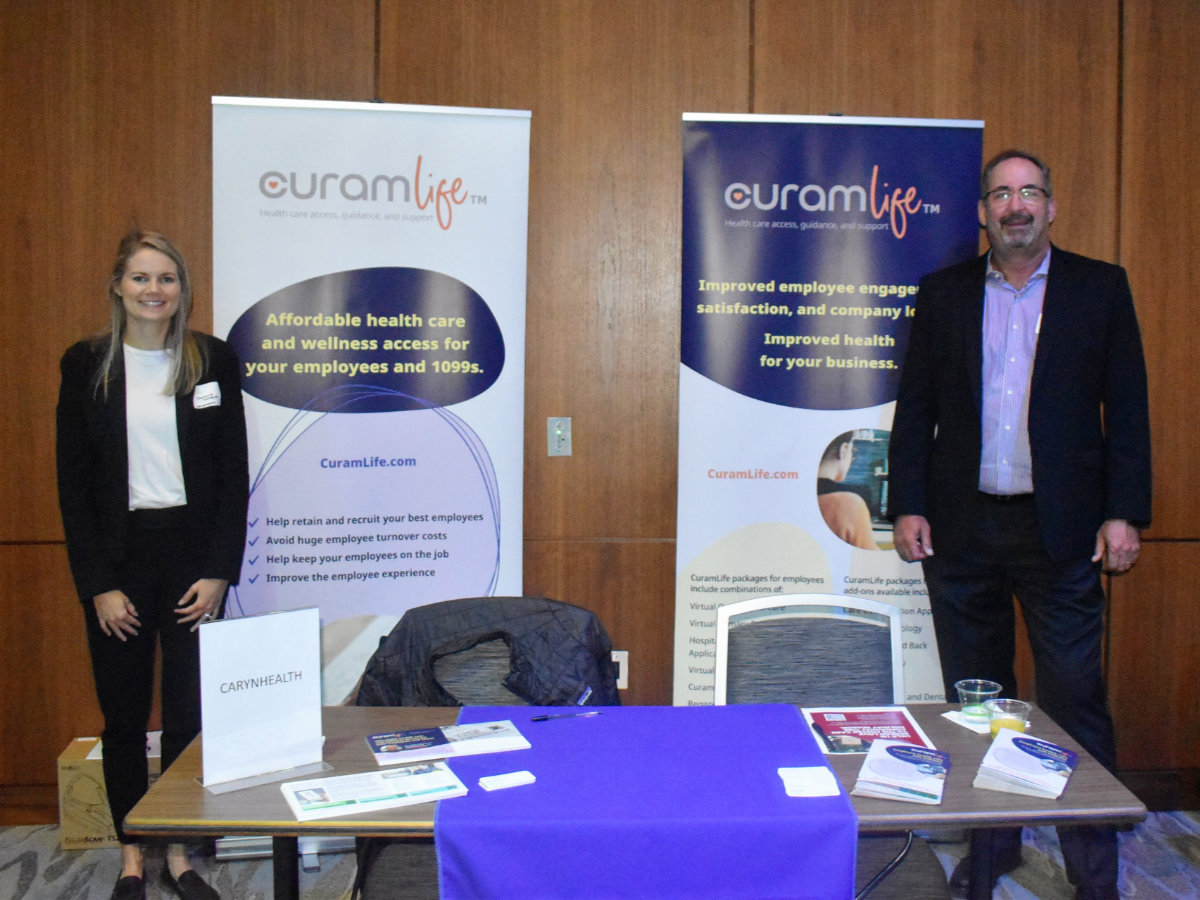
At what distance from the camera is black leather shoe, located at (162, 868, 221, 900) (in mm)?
2777

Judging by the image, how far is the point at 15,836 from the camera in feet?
10.7

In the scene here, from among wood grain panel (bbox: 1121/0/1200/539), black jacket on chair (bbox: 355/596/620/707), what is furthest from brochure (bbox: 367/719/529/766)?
wood grain panel (bbox: 1121/0/1200/539)

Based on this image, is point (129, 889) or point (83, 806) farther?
point (83, 806)

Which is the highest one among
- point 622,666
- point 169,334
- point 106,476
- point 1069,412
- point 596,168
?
point 596,168

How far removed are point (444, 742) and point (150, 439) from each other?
1435mm

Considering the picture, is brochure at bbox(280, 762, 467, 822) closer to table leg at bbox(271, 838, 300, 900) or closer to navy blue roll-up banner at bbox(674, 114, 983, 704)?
table leg at bbox(271, 838, 300, 900)

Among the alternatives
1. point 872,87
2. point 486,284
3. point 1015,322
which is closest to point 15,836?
point 486,284

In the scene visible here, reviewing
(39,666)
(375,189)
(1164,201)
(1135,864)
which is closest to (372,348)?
(375,189)

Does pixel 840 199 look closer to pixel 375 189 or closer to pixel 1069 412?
pixel 1069 412

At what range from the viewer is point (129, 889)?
2773mm

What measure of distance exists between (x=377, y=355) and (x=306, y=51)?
111cm

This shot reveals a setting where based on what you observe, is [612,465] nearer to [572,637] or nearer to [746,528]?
[746,528]

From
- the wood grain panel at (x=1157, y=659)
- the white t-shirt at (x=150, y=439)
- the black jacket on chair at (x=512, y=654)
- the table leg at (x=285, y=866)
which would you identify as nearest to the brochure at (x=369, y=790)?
the table leg at (x=285, y=866)

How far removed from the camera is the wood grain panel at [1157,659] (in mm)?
3568
